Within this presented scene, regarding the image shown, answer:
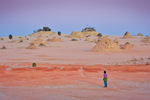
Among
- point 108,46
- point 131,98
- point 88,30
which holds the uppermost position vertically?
point 88,30

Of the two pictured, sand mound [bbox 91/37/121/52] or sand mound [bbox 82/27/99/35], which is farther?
sand mound [bbox 82/27/99/35]

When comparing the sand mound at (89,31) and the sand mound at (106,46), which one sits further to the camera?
the sand mound at (89,31)

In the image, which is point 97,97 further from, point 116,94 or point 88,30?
point 88,30

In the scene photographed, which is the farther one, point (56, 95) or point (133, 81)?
point (133, 81)

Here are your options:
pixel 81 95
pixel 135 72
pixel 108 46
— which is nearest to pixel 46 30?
pixel 108 46

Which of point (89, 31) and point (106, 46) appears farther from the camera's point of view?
point (89, 31)

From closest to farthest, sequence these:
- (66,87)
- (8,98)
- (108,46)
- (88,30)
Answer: (8,98)
(66,87)
(108,46)
(88,30)

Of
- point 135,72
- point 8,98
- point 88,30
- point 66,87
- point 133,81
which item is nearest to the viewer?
point 8,98

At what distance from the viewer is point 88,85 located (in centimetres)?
763

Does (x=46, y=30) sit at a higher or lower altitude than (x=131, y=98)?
higher

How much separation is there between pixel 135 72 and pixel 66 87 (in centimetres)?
492

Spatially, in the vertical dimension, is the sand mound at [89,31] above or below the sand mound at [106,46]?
above

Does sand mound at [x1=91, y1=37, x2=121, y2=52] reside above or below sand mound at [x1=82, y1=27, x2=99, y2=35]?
below

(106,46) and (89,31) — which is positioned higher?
(89,31)
